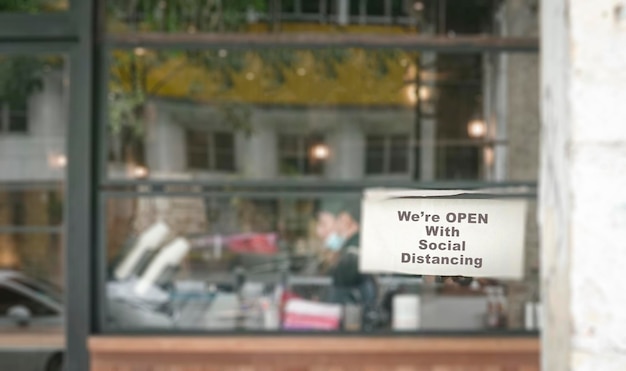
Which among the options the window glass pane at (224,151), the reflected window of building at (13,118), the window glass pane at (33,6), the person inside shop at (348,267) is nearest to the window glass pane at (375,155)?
the person inside shop at (348,267)

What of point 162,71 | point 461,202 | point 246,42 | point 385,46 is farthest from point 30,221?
point 461,202

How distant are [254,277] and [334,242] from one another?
0.61 meters

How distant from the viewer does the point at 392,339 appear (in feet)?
18.4

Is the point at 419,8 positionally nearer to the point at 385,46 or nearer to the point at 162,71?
the point at 385,46

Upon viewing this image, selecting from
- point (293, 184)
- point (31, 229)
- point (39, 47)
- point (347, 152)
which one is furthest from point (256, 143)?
point (31, 229)

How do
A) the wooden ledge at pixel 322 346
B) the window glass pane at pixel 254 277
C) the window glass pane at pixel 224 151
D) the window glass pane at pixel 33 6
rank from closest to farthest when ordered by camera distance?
the wooden ledge at pixel 322 346, the window glass pane at pixel 33 6, the window glass pane at pixel 254 277, the window glass pane at pixel 224 151

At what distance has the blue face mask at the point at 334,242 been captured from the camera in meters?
6.40

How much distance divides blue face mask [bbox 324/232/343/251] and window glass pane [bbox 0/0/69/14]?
233cm

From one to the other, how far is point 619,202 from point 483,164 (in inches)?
91.6

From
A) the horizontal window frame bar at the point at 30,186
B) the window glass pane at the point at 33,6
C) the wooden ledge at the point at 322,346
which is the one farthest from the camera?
the horizontal window frame bar at the point at 30,186

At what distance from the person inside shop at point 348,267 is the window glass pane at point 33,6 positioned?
207 cm

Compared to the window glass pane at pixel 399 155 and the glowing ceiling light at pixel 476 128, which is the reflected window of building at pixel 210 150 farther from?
the glowing ceiling light at pixel 476 128

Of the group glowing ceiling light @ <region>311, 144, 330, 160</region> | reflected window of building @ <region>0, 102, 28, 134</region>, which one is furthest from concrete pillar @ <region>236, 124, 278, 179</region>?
reflected window of building @ <region>0, 102, 28, 134</region>

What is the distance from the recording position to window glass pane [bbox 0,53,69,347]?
8.08m
